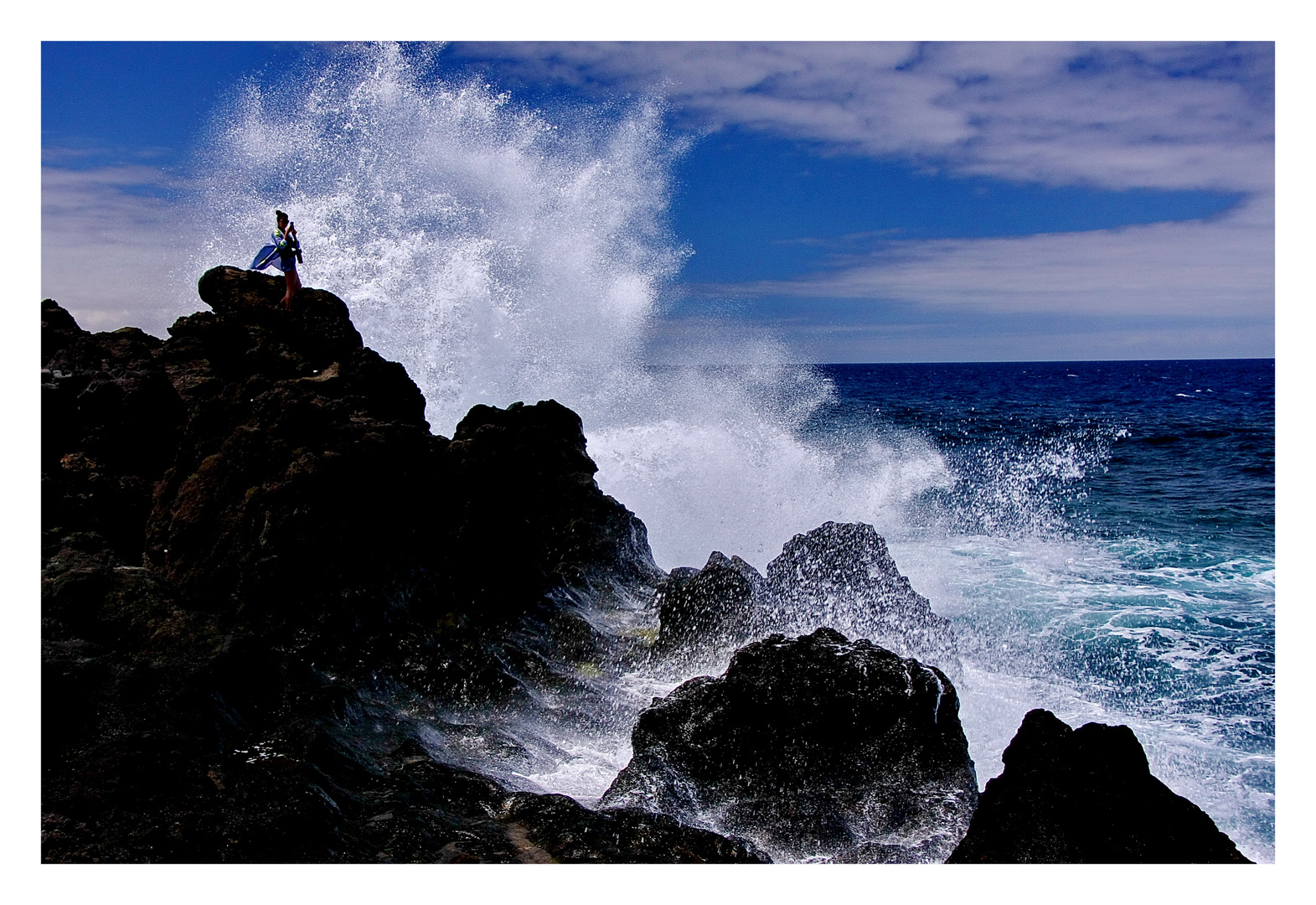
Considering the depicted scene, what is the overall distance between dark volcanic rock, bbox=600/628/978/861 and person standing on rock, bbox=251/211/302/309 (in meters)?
5.67

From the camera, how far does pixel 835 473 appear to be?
55.5ft

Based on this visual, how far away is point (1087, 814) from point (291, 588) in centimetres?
503

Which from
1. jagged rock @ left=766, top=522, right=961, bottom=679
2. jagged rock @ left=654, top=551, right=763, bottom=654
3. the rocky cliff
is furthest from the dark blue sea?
jagged rock @ left=654, top=551, right=763, bottom=654

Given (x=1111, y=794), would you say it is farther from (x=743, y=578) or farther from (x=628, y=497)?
(x=628, y=497)

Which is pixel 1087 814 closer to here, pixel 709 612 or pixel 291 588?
pixel 709 612

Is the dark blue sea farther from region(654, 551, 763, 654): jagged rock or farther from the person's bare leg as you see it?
the person's bare leg

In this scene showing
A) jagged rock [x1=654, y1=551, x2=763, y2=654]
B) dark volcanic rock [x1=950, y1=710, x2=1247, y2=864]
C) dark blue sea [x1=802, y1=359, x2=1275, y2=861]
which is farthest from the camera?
jagged rock [x1=654, y1=551, x2=763, y2=654]

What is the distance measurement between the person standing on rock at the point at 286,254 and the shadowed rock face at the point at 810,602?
183 inches

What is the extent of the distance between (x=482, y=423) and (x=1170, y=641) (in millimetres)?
7439

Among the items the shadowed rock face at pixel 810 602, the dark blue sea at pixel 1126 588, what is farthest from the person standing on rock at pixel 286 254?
the dark blue sea at pixel 1126 588

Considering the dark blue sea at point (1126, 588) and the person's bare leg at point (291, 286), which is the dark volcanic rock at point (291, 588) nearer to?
the person's bare leg at point (291, 286)

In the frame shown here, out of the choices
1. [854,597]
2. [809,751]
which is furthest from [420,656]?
[854,597]

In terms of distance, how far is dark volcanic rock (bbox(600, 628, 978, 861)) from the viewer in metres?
4.77
